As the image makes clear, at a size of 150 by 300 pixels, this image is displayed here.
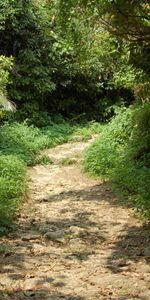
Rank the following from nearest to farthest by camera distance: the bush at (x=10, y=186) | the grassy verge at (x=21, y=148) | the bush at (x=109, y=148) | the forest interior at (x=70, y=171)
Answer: the forest interior at (x=70, y=171) → the bush at (x=10, y=186) → the grassy verge at (x=21, y=148) → the bush at (x=109, y=148)

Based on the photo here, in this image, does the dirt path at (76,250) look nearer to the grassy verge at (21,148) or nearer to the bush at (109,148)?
the grassy verge at (21,148)

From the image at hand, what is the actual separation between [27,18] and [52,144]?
603cm

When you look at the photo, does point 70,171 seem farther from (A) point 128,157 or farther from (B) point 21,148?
(B) point 21,148

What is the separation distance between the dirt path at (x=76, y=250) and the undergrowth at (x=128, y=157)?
0.34 m

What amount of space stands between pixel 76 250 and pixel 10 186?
116 inches

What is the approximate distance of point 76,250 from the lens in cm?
612

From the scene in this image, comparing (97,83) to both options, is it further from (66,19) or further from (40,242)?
(40,242)

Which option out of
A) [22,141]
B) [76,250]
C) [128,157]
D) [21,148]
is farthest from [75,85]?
[76,250]

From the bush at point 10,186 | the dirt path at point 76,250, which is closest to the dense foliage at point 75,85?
the bush at point 10,186

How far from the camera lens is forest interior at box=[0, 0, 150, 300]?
5.30 metres

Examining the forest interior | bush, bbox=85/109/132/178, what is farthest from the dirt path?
bush, bbox=85/109/132/178

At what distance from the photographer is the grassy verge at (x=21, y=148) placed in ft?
26.8

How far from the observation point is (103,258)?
5828 millimetres

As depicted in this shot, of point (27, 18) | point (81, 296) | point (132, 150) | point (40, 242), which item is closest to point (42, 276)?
point (81, 296)
